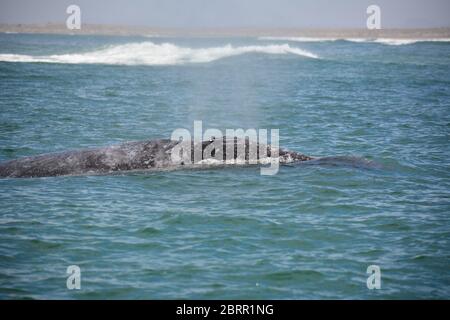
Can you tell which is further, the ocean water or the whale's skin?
the whale's skin

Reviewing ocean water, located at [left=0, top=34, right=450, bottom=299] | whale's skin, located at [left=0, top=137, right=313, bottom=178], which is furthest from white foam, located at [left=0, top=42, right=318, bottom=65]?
whale's skin, located at [left=0, top=137, right=313, bottom=178]

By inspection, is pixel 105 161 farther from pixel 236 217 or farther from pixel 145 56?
pixel 145 56

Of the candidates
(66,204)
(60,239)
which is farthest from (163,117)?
(60,239)

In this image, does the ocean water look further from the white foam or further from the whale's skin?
the white foam

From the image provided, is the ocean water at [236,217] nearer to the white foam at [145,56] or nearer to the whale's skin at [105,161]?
the whale's skin at [105,161]

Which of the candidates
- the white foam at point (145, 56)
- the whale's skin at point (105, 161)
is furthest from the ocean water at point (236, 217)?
the white foam at point (145, 56)

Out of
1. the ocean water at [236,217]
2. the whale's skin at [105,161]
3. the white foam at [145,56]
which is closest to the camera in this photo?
the ocean water at [236,217]

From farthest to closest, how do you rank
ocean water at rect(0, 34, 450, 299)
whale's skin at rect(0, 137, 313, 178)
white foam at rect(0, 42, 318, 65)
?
white foam at rect(0, 42, 318, 65) → whale's skin at rect(0, 137, 313, 178) → ocean water at rect(0, 34, 450, 299)

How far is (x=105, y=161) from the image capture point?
1515 cm

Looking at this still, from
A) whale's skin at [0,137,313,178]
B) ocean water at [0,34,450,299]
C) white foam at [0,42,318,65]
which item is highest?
white foam at [0,42,318,65]

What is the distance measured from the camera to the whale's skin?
1502 cm

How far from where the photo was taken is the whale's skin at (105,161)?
15.0m
